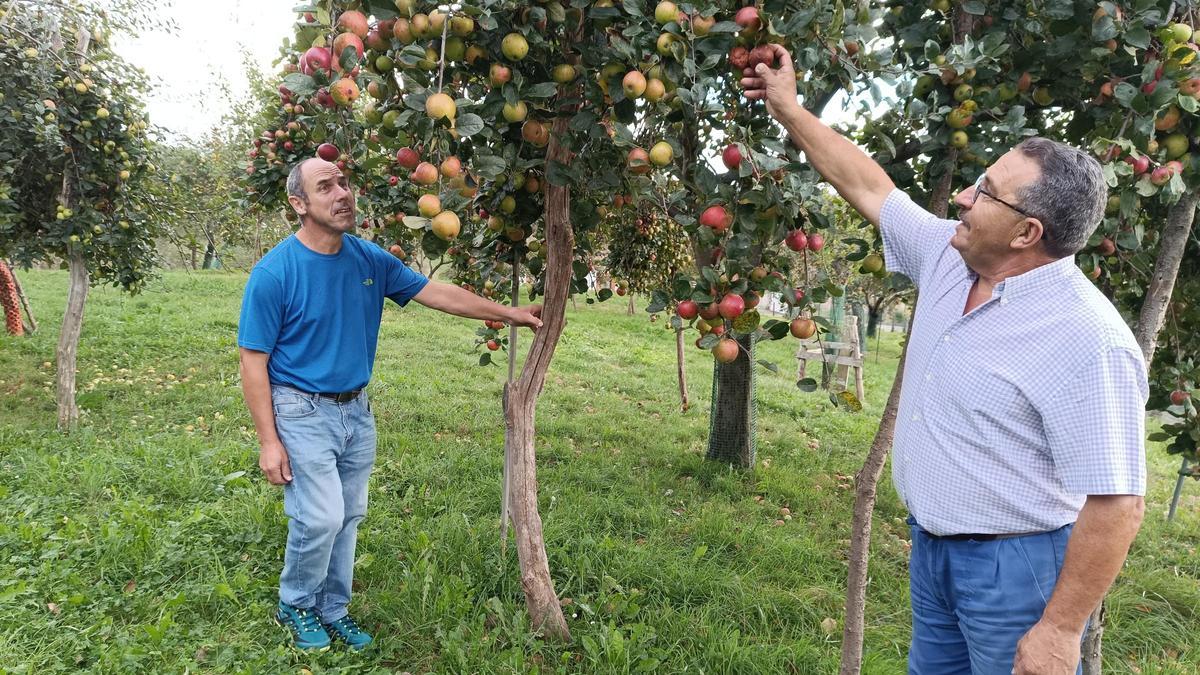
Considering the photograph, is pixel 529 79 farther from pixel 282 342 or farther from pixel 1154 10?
pixel 1154 10

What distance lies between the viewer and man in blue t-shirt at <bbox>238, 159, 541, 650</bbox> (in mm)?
2078

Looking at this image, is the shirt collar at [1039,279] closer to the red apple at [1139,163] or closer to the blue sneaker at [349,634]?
the red apple at [1139,163]

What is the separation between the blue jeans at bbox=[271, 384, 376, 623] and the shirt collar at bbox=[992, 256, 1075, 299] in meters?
1.97

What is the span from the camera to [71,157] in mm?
4277

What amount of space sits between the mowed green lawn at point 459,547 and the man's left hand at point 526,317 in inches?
41.8

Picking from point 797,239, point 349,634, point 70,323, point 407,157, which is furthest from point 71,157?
point 797,239

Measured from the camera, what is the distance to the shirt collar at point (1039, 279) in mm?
1287

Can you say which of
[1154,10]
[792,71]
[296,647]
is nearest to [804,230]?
[792,71]

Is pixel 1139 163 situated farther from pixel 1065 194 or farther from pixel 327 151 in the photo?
pixel 327 151

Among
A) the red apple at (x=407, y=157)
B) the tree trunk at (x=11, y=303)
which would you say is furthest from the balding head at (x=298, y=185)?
the tree trunk at (x=11, y=303)

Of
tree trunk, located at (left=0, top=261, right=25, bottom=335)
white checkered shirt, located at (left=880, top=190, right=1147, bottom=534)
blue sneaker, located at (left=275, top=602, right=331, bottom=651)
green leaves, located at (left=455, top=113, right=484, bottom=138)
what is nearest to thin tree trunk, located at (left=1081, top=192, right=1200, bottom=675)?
white checkered shirt, located at (left=880, top=190, right=1147, bottom=534)

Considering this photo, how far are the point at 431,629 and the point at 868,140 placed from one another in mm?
2376

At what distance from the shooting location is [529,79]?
5.57 ft

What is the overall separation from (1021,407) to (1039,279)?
26cm
